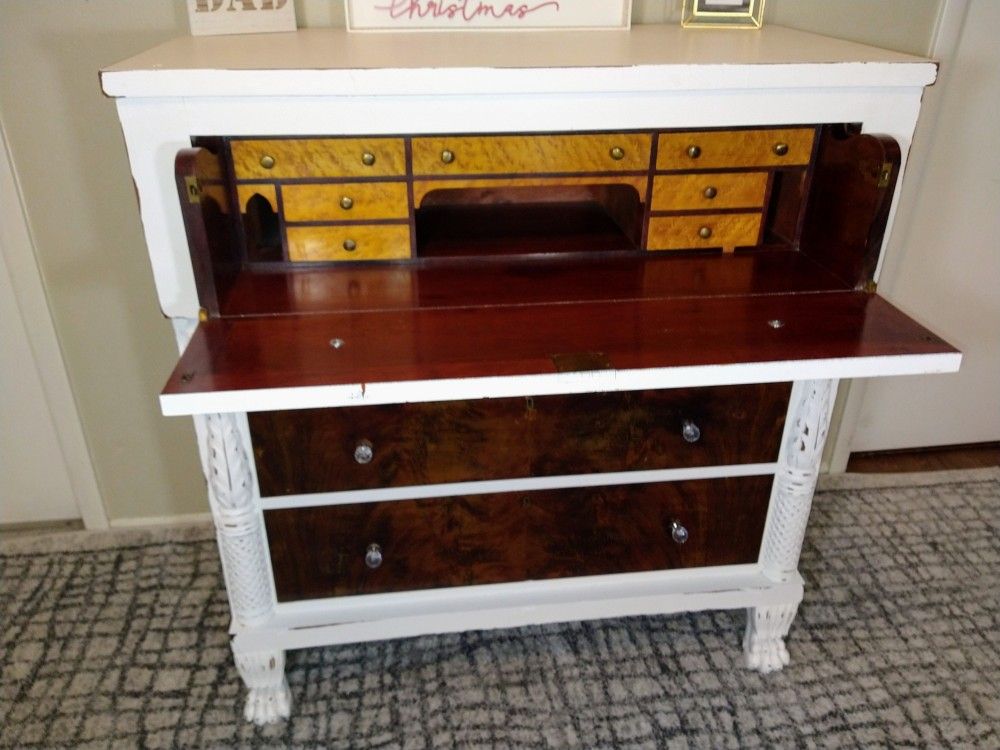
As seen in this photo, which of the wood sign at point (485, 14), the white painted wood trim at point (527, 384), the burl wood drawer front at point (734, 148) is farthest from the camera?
the wood sign at point (485, 14)

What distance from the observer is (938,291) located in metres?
2.10

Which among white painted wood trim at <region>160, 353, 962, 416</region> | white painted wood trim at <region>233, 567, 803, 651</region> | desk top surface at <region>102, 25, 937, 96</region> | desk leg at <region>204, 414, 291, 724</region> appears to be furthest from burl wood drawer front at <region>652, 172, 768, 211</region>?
desk leg at <region>204, 414, 291, 724</region>

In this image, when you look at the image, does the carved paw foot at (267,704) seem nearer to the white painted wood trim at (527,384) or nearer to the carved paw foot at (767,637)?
the white painted wood trim at (527,384)

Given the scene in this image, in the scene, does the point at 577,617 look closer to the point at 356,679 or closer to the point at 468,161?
the point at 356,679

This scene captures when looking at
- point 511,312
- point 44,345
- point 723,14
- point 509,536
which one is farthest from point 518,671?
point 723,14

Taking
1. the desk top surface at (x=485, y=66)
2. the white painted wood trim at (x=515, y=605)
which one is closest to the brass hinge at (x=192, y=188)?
the desk top surface at (x=485, y=66)

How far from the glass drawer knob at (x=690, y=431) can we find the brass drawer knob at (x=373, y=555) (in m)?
0.56

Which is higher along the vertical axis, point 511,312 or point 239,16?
point 239,16

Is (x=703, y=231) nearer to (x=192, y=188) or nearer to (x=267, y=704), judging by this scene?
(x=192, y=188)

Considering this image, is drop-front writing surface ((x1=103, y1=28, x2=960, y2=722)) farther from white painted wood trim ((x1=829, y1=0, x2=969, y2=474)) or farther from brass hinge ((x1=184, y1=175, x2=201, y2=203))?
white painted wood trim ((x1=829, y1=0, x2=969, y2=474))

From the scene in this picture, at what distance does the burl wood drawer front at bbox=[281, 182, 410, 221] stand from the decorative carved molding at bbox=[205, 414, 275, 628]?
38cm

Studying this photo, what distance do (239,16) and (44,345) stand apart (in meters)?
0.87

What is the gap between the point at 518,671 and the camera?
1.66m

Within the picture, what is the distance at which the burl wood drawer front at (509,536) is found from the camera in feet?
4.54
